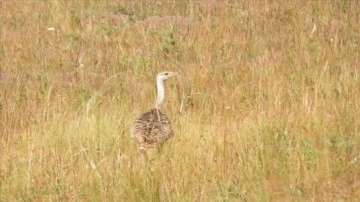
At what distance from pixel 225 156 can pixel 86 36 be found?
504 centimetres

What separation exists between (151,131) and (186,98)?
1526mm

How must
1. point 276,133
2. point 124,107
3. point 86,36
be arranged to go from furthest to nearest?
point 86,36 → point 124,107 → point 276,133

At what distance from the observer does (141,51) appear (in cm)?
948

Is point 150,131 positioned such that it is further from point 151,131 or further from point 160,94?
point 160,94

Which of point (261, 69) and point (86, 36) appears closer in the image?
point (261, 69)

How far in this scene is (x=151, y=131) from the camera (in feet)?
20.0

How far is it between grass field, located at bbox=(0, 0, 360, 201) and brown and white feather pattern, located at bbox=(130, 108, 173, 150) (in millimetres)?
89

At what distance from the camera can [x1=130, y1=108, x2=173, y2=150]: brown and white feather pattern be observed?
19.8ft

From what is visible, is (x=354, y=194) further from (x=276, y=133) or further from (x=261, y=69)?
(x=261, y=69)

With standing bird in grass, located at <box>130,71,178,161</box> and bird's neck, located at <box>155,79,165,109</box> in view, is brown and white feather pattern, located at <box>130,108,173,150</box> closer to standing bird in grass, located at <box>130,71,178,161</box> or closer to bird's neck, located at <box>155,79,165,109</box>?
standing bird in grass, located at <box>130,71,178,161</box>

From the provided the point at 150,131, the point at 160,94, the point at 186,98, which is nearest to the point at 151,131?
the point at 150,131

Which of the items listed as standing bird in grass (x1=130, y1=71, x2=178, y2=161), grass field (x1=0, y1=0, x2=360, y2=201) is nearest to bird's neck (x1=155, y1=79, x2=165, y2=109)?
grass field (x1=0, y1=0, x2=360, y2=201)

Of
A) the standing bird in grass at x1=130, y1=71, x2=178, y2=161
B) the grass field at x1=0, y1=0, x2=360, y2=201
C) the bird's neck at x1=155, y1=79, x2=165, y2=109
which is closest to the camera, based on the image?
the grass field at x1=0, y1=0, x2=360, y2=201

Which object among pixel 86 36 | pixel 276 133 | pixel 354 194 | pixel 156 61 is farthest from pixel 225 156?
pixel 86 36
